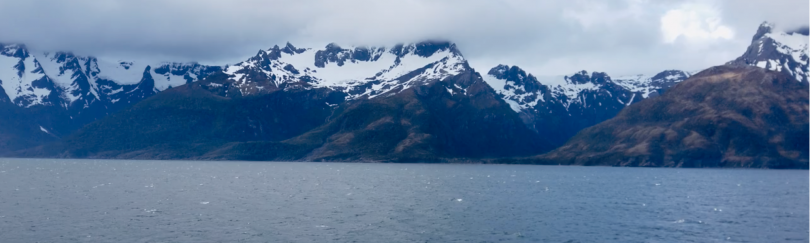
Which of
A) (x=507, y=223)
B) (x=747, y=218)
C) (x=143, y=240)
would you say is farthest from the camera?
(x=747, y=218)

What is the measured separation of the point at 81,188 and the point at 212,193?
35647 mm

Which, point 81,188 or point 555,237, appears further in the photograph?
point 81,188

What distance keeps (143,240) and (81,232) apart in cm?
1182

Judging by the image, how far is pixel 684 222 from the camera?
12706cm

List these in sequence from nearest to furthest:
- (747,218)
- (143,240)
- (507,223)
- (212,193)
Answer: (143,240), (507,223), (747,218), (212,193)

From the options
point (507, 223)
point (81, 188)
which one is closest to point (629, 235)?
point (507, 223)

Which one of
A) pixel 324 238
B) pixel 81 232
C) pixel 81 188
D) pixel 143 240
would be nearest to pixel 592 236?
pixel 324 238

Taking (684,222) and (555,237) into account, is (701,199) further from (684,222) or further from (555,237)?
(555,237)

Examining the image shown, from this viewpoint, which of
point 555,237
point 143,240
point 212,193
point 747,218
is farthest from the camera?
point 212,193

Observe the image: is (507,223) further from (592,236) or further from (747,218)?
(747,218)

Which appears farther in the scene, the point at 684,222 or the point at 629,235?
the point at 684,222

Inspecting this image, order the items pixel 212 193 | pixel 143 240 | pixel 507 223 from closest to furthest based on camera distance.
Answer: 1. pixel 143 240
2. pixel 507 223
3. pixel 212 193

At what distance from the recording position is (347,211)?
442ft

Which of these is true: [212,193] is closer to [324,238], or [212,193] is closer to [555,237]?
[324,238]
